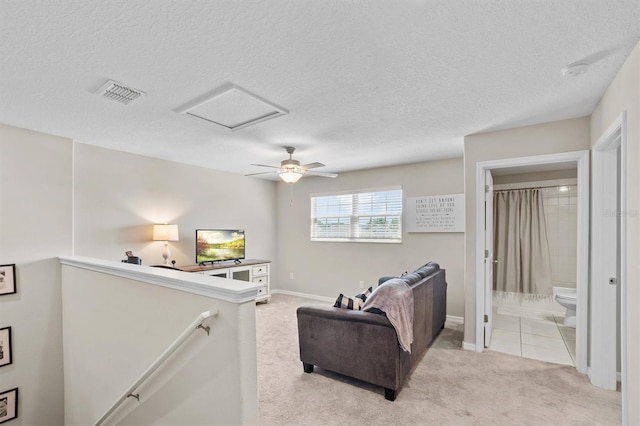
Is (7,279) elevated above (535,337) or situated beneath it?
elevated above

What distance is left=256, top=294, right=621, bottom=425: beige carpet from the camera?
230 centimetres

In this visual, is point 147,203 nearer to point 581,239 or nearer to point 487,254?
point 487,254

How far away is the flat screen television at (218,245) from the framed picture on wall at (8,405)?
246 cm

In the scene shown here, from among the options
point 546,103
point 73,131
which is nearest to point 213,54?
point 73,131

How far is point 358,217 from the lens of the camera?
5.74 metres

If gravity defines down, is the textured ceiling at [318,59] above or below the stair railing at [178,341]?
above

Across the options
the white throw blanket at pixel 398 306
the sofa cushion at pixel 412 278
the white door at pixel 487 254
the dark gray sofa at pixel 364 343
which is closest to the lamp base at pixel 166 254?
the dark gray sofa at pixel 364 343

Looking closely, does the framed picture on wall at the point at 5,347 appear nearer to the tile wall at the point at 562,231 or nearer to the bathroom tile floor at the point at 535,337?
the bathroom tile floor at the point at 535,337

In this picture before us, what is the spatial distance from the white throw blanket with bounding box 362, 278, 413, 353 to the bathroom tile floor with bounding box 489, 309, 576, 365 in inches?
64.1

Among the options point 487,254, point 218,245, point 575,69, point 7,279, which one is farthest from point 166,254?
point 575,69

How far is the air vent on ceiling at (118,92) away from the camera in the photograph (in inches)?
88.6

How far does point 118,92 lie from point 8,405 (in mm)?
3317

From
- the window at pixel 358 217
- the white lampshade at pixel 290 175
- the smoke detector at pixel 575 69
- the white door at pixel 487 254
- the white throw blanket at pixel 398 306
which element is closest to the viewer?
the smoke detector at pixel 575 69

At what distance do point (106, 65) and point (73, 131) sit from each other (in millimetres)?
1869
